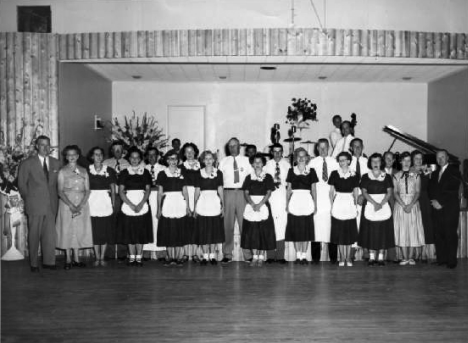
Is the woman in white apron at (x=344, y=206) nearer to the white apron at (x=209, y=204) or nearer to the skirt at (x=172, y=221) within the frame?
the white apron at (x=209, y=204)

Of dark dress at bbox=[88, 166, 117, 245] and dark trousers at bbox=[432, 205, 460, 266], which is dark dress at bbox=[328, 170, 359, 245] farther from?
dark dress at bbox=[88, 166, 117, 245]

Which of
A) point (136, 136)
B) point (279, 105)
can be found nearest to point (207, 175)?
point (136, 136)

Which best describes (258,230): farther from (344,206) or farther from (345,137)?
(345,137)

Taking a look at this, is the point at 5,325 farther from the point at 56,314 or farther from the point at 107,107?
the point at 107,107

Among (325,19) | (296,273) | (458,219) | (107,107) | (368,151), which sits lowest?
(296,273)

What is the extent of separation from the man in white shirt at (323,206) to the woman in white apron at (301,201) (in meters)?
0.20

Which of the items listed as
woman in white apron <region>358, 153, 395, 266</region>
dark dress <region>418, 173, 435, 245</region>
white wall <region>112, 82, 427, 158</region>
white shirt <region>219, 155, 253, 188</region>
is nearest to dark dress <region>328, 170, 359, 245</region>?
woman in white apron <region>358, 153, 395, 266</region>

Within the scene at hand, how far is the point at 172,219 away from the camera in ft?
26.0

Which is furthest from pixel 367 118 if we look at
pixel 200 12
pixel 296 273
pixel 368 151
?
pixel 296 273

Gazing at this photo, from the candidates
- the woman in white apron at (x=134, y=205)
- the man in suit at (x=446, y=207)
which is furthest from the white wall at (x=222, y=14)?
the man in suit at (x=446, y=207)

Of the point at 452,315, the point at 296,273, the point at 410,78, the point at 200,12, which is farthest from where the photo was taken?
the point at 410,78

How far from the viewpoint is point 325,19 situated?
9609 millimetres

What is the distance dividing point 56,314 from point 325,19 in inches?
258

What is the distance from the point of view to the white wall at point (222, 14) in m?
9.56
